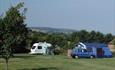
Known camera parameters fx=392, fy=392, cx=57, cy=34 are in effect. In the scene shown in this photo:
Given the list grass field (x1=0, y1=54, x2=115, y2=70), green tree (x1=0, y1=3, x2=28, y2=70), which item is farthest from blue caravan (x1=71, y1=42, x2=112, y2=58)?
green tree (x1=0, y1=3, x2=28, y2=70)

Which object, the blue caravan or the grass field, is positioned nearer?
the grass field

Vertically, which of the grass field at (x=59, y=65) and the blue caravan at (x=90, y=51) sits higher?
the blue caravan at (x=90, y=51)

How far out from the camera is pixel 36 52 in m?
55.1

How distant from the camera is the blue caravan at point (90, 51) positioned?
4666cm

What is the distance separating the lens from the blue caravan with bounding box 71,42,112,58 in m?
46.7

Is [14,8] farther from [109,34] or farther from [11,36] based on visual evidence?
[109,34]

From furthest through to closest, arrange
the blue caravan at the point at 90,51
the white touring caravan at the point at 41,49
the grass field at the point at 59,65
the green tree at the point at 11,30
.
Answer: the white touring caravan at the point at 41,49
the blue caravan at the point at 90,51
the grass field at the point at 59,65
the green tree at the point at 11,30

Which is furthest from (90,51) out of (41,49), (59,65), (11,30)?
(11,30)

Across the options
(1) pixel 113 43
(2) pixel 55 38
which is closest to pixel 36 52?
(2) pixel 55 38

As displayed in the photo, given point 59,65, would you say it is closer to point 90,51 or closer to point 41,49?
point 90,51

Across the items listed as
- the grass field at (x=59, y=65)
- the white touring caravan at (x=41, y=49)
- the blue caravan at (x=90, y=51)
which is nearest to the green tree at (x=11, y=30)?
the grass field at (x=59, y=65)

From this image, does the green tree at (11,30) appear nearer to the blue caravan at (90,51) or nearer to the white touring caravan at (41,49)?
the blue caravan at (90,51)

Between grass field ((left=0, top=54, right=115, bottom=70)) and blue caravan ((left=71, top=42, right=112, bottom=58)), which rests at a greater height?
blue caravan ((left=71, top=42, right=112, bottom=58))

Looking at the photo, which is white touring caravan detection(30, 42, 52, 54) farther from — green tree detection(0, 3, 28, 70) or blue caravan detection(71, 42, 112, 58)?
green tree detection(0, 3, 28, 70)
